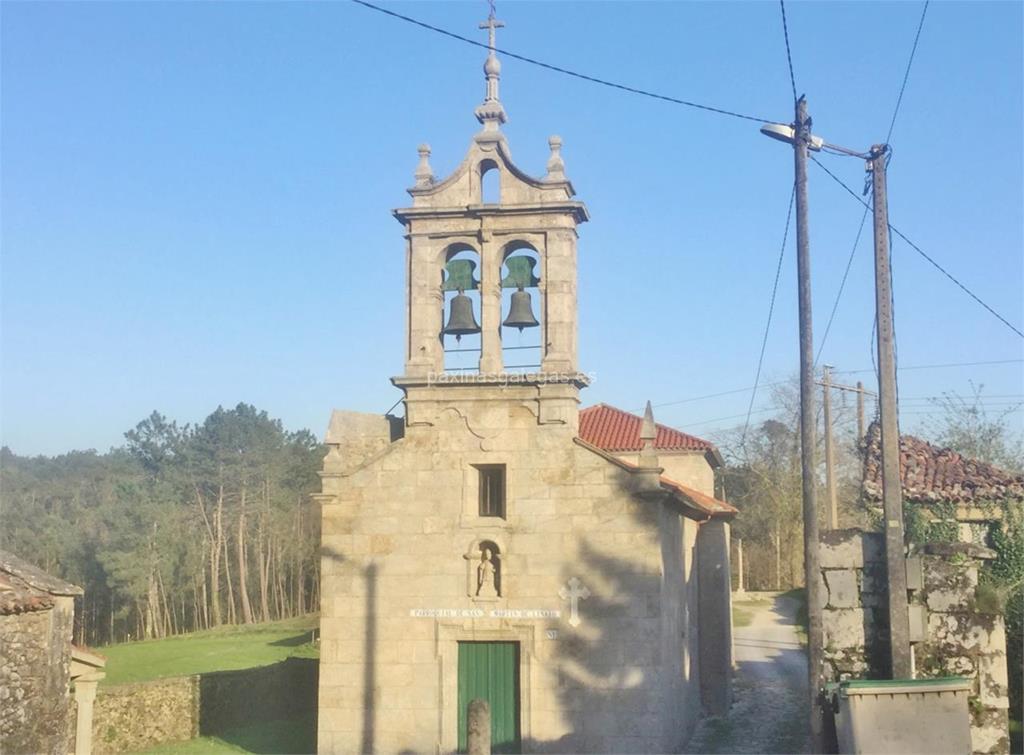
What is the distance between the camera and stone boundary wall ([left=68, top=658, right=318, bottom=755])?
2142 cm

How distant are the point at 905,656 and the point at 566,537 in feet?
21.1

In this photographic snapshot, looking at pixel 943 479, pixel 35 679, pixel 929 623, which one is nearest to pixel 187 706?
pixel 35 679

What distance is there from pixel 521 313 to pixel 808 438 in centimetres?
668

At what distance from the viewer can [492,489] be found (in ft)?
58.6

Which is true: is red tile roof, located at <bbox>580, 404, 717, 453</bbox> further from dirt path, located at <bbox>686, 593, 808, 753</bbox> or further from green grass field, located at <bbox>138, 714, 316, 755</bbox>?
green grass field, located at <bbox>138, 714, 316, 755</bbox>

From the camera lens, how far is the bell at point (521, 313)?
17.7 m

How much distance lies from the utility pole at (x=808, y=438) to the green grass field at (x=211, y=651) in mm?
22180

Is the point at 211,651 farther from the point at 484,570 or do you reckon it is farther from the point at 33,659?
the point at 33,659

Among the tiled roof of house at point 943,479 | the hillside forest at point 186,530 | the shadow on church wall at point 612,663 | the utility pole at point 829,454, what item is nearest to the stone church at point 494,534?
the shadow on church wall at point 612,663

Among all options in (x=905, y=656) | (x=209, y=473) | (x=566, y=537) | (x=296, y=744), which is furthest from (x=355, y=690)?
(x=209, y=473)

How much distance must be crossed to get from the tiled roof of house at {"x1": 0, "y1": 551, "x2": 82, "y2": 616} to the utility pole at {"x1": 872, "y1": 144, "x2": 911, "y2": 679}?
873cm

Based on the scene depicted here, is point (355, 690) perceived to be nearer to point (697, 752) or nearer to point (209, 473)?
point (697, 752)

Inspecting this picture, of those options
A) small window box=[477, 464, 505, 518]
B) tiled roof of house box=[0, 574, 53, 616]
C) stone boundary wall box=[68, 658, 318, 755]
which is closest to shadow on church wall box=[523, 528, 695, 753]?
small window box=[477, 464, 505, 518]

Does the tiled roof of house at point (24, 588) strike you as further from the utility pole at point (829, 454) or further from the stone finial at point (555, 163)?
the utility pole at point (829, 454)
